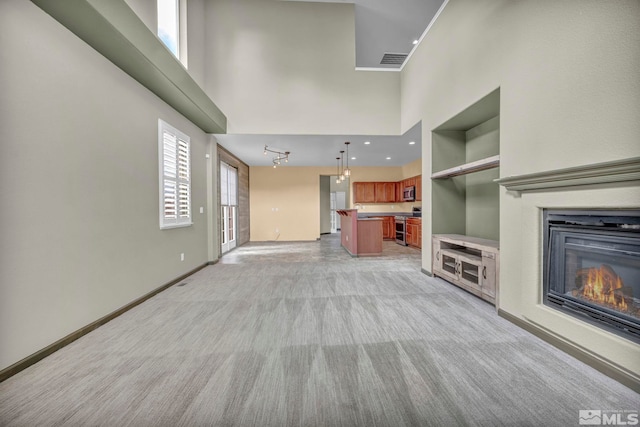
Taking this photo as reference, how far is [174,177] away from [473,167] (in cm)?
440

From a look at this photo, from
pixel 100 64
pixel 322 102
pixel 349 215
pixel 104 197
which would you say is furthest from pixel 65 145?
pixel 349 215

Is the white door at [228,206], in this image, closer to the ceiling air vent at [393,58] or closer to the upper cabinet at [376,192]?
the upper cabinet at [376,192]

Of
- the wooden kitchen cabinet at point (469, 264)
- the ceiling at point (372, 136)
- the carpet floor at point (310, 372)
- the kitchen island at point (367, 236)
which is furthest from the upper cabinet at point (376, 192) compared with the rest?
the carpet floor at point (310, 372)

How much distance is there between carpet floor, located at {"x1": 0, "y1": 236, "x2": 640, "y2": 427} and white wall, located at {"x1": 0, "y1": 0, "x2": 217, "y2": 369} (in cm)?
37

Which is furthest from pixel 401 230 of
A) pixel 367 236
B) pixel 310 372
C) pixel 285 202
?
pixel 310 372

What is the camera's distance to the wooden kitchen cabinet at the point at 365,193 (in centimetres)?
941

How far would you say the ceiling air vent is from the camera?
729 cm

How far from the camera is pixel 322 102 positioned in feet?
17.3

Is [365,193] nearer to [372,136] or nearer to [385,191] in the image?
[385,191]

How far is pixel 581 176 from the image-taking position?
179cm

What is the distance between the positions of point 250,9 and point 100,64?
12.5ft

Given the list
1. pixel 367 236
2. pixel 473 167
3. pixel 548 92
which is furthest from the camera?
pixel 367 236

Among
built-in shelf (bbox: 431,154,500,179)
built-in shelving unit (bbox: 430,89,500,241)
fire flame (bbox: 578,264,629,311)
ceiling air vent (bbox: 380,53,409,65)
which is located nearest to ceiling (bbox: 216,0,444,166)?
ceiling air vent (bbox: 380,53,409,65)

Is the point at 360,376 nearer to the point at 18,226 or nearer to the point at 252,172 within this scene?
the point at 18,226
